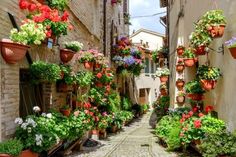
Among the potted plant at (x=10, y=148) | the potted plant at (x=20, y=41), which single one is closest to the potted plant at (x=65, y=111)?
the potted plant at (x=20, y=41)

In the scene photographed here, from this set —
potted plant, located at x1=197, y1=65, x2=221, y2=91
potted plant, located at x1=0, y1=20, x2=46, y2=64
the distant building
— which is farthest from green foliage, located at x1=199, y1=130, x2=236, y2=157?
the distant building

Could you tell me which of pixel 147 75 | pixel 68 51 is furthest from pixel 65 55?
pixel 147 75

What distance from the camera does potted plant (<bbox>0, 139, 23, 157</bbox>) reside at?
619 centimetres

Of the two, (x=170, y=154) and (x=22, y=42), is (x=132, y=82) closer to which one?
(x=170, y=154)

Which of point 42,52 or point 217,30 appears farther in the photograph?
point 42,52

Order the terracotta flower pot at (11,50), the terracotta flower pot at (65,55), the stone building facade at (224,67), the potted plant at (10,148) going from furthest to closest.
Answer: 1. the terracotta flower pot at (65,55)
2. the stone building facade at (224,67)
3. the terracotta flower pot at (11,50)
4. the potted plant at (10,148)

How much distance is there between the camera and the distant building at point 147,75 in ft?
123

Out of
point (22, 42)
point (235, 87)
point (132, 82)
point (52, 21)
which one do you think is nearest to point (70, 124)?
point (52, 21)

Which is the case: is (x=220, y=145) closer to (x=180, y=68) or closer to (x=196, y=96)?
(x=196, y=96)

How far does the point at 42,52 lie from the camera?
9445mm

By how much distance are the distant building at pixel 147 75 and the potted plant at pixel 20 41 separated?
84.4 feet

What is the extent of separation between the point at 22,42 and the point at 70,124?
11.5 ft

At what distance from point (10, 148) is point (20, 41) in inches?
76.0

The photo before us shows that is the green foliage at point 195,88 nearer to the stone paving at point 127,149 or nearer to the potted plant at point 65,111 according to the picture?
the stone paving at point 127,149
